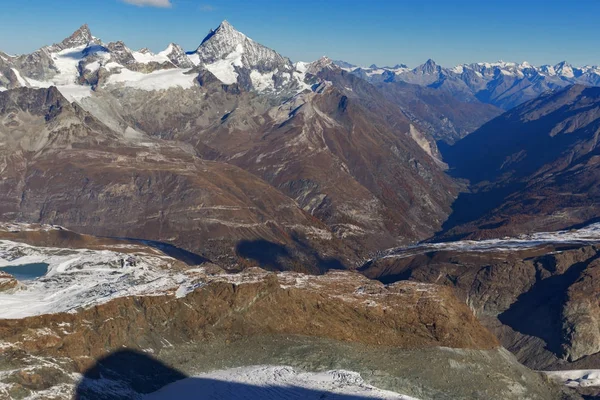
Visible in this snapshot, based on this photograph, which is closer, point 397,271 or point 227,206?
point 397,271

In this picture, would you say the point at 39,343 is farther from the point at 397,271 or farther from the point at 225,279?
the point at 397,271

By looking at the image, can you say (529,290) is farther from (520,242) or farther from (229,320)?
(229,320)

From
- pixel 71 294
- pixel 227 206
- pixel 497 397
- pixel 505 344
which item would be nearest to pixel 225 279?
pixel 71 294

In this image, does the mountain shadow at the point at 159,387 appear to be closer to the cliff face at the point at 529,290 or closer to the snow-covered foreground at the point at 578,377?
the snow-covered foreground at the point at 578,377

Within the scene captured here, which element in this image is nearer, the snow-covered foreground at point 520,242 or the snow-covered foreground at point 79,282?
the snow-covered foreground at point 79,282

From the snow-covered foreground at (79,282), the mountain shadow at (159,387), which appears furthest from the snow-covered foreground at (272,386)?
the snow-covered foreground at (79,282)

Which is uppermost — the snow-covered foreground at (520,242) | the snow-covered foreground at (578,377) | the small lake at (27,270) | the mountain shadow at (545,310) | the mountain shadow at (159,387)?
the snow-covered foreground at (520,242)

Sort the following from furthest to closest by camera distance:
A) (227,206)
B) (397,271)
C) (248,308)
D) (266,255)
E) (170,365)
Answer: (227,206) → (266,255) → (397,271) → (248,308) → (170,365)
